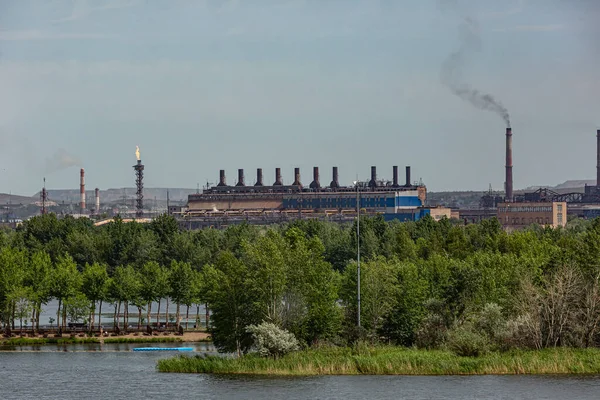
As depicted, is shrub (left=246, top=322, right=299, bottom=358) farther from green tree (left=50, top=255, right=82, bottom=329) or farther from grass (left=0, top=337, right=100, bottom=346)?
green tree (left=50, top=255, right=82, bottom=329)

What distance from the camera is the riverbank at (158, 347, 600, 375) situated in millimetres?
60844

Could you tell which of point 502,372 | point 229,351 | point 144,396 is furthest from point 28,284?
point 502,372

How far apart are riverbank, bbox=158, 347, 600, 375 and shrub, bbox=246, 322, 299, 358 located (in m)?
0.46

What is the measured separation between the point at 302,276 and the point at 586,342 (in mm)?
14662

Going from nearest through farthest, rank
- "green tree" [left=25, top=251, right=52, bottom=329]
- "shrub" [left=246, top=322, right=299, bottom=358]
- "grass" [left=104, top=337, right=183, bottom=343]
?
1. "shrub" [left=246, top=322, right=299, bottom=358]
2. "grass" [left=104, top=337, right=183, bottom=343]
3. "green tree" [left=25, top=251, right=52, bottom=329]

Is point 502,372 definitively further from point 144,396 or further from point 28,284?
point 28,284

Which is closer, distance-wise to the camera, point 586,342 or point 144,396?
point 144,396

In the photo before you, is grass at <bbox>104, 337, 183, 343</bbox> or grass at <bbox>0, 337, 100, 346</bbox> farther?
grass at <bbox>104, 337, 183, 343</bbox>

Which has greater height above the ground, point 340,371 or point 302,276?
point 302,276

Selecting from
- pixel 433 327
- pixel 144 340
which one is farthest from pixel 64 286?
pixel 433 327

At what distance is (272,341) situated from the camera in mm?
62719

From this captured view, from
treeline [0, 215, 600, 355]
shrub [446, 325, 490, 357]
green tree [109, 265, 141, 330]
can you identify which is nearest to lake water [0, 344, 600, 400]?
shrub [446, 325, 490, 357]

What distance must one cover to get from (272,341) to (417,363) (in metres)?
7.10

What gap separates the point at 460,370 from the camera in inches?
2415
